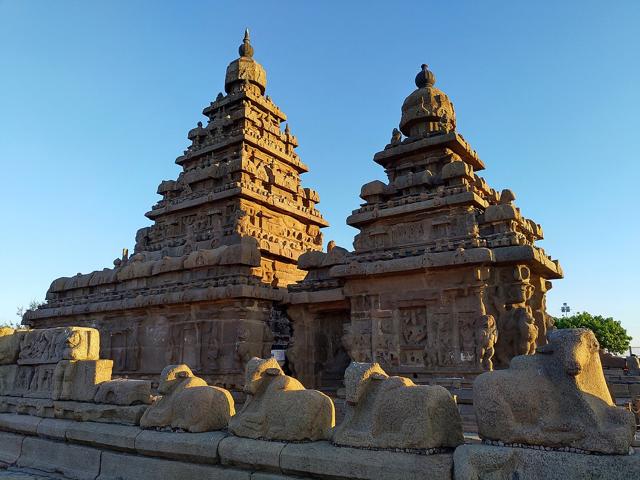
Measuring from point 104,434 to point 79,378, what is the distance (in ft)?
6.44

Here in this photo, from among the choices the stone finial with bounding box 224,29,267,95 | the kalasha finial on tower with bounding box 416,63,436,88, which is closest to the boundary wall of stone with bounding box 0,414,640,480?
the kalasha finial on tower with bounding box 416,63,436,88

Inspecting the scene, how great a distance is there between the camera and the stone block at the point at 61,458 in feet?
24.1

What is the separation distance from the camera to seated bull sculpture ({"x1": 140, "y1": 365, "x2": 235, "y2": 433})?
261 inches

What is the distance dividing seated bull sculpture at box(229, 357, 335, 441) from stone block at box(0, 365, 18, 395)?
734cm

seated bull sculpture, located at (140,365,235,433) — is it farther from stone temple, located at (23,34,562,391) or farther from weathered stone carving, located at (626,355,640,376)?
weathered stone carving, located at (626,355,640,376)

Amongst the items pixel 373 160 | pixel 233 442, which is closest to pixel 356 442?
pixel 233 442

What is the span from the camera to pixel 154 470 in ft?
21.0

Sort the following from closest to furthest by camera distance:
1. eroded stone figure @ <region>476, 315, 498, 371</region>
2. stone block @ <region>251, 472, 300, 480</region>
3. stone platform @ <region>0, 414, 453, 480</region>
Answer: stone platform @ <region>0, 414, 453, 480</region> < stone block @ <region>251, 472, 300, 480</region> < eroded stone figure @ <region>476, 315, 498, 371</region>

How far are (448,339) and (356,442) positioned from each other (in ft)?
23.6

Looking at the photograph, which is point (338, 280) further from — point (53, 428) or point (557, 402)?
point (557, 402)

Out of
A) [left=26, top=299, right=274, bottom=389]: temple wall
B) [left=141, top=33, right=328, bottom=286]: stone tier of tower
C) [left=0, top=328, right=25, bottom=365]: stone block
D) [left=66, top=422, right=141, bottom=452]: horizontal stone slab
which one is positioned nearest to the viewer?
[left=66, top=422, right=141, bottom=452]: horizontal stone slab

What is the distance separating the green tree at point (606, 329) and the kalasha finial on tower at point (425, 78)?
34.1m

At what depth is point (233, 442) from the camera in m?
5.89

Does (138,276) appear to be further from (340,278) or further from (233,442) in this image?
(233,442)
